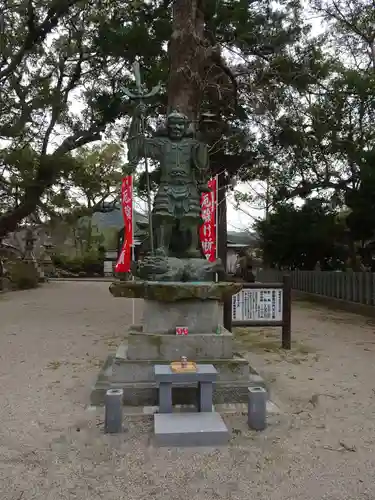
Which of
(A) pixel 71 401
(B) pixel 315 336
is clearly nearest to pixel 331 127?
(B) pixel 315 336

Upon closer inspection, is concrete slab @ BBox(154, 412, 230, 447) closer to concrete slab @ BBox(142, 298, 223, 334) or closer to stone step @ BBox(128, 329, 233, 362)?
stone step @ BBox(128, 329, 233, 362)

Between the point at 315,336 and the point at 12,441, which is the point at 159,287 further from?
the point at 315,336

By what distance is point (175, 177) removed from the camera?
17.2 feet

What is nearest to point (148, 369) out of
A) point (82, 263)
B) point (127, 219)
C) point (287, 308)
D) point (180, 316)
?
point (180, 316)

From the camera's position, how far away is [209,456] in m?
3.28

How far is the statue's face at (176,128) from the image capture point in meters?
5.29

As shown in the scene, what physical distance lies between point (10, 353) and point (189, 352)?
3695 mm

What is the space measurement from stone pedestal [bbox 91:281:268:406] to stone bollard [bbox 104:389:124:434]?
60cm

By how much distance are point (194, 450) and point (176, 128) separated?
11.2 feet

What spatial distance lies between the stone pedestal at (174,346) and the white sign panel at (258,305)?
213cm

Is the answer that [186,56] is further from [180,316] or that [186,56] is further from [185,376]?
[185,376]

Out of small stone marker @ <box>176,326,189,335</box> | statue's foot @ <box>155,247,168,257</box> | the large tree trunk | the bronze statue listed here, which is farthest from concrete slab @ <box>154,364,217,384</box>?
the large tree trunk

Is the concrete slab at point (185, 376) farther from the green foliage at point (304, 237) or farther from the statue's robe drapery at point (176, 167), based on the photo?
the green foliage at point (304, 237)

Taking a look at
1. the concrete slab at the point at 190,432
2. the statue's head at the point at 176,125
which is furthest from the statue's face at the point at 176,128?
the concrete slab at the point at 190,432
